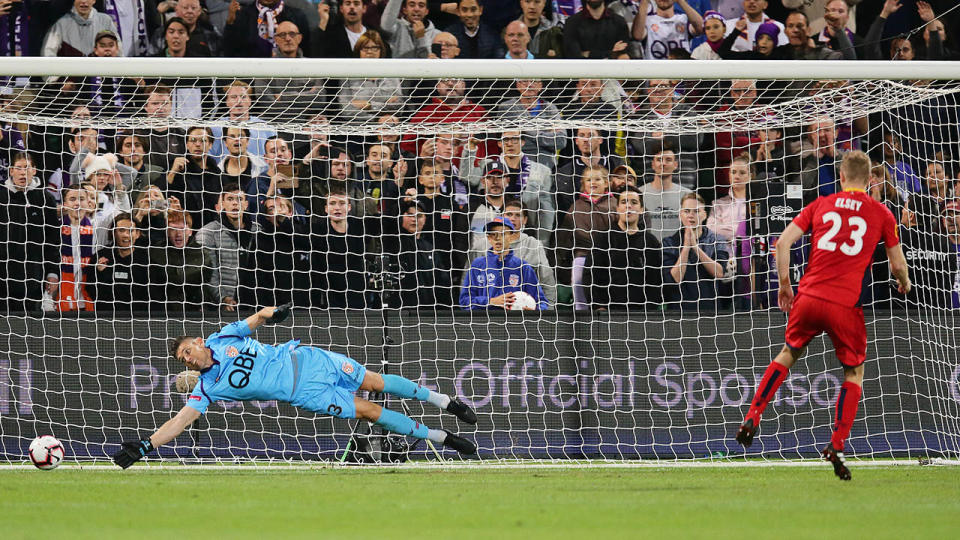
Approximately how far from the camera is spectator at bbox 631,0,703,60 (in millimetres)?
12703

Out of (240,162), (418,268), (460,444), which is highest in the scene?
(240,162)

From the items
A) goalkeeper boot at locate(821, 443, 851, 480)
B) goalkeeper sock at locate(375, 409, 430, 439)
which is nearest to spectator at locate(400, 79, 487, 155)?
goalkeeper sock at locate(375, 409, 430, 439)

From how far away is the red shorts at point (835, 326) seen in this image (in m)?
7.11

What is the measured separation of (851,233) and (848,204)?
0.59 feet

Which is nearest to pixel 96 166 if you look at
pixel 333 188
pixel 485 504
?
pixel 333 188

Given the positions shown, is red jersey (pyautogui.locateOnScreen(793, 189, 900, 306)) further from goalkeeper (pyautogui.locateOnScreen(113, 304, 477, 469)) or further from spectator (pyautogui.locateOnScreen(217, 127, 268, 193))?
spectator (pyautogui.locateOnScreen(217, 127, 268, 193))

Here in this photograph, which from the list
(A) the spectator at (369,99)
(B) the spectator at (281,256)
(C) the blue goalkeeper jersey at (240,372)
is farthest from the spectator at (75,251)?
(A) the spectator at (369,99)

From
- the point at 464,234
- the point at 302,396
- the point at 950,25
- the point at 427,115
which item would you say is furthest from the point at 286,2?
the point at 950,25

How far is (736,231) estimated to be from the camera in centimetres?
1030

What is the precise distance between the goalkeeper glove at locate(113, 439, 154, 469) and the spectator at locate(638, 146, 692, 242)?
4.76m

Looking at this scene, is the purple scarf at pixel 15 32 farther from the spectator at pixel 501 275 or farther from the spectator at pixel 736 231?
the spectator at pixel 736 231

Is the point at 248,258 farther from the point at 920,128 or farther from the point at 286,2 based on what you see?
the point at 920,128

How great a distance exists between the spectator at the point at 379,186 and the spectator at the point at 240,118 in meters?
0.95

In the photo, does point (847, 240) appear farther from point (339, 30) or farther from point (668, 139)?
point (339, 30)
